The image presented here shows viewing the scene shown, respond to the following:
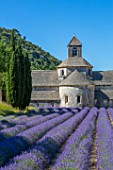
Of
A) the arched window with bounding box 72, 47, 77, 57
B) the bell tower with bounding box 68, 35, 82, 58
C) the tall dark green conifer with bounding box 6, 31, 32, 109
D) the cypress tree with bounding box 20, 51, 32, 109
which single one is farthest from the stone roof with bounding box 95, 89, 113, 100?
the tall dark green conifer with bounding box 6, 31, 32, 109

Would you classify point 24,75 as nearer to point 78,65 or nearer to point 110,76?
point 78,65

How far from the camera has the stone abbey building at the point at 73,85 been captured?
4853 cm

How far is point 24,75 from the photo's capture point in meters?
36.0

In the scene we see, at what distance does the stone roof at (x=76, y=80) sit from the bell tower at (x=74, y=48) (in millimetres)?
5550

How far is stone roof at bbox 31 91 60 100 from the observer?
167 feet

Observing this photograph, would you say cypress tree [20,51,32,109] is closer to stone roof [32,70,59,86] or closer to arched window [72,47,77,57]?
stone roof [32,70,59,86]

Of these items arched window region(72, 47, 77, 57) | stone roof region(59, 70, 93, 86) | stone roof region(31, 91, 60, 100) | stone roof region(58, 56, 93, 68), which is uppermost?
arched window region(72, 47, 77, 57)

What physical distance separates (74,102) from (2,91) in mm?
10487

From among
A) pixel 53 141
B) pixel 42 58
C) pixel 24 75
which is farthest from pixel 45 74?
pixel 42 58

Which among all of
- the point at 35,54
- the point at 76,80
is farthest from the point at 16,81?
the point at 35,54

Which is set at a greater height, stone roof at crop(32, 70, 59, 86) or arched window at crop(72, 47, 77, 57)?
arched window at crop(72, 47, 77, 57)

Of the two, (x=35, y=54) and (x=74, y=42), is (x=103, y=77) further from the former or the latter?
(x=35, y=54)

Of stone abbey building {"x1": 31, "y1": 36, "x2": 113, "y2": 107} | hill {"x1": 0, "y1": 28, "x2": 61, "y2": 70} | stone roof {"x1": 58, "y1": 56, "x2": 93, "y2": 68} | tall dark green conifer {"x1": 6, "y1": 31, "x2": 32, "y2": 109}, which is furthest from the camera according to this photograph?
hill {"x1": 0, "y1": 28, "x2": 61, "y2": 70}

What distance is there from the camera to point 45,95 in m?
51.5
